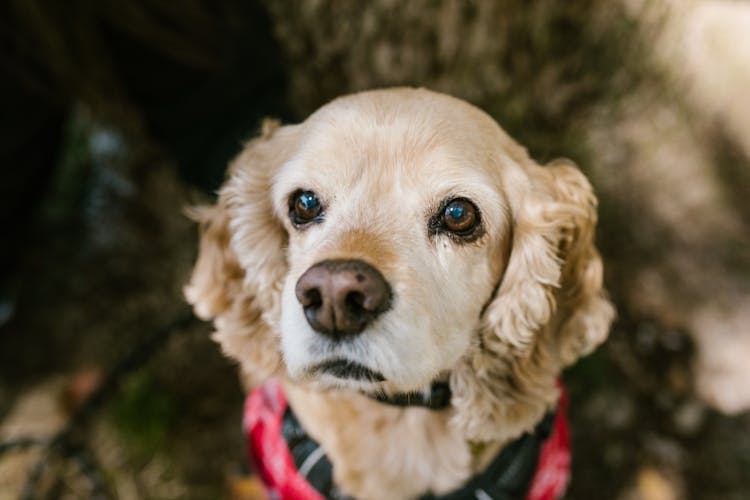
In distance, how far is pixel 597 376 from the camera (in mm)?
2930

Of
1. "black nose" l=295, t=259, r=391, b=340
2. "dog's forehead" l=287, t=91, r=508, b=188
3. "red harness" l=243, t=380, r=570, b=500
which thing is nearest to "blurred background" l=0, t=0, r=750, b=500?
"red harness" l=243, t=380, r=570, b=500

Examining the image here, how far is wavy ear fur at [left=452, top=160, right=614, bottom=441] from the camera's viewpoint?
1.60m

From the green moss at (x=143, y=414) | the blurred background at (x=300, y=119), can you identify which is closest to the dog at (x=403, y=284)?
the blurred background at (x=300, y=119)

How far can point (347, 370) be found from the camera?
137cm

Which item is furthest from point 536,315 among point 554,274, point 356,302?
point 356,302

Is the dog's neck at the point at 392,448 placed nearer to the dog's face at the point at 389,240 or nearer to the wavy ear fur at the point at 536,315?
the wavy ear fur at the point at 536,315

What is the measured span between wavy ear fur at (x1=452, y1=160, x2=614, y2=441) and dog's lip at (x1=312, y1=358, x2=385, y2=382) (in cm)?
36

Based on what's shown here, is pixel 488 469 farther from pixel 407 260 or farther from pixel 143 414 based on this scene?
pixel 143 414

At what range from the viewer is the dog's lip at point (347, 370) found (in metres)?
1.35

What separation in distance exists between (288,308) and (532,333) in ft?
2.22

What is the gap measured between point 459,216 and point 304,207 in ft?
1.38

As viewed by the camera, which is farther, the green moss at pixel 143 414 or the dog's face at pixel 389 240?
the green moss at pixel 143 414

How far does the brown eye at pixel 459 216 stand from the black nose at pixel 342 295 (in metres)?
0.30

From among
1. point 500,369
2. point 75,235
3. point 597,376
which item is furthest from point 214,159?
point 597,376
